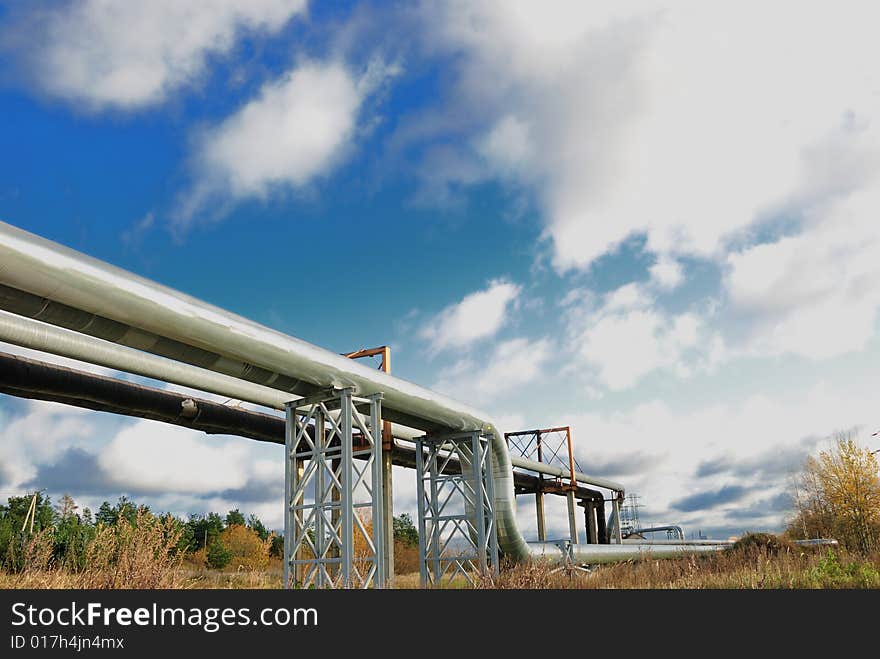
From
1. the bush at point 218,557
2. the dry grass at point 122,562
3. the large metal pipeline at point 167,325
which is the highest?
the large metal pipeline at point 167,325

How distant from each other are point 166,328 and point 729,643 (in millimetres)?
8551

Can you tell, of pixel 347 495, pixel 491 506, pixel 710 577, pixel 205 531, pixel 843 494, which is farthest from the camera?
pixel 205 531

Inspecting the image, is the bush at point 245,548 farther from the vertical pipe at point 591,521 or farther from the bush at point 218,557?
the vertical pipe at point 591,521

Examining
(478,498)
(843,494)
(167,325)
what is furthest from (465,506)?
(843,494)

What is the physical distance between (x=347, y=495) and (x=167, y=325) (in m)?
4.95

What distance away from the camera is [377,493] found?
13.6 meters

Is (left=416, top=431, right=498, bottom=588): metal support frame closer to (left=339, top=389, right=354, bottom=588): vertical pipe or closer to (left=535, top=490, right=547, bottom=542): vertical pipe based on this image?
(left=339, top=389, right=354, bottom=588): vertical pipe

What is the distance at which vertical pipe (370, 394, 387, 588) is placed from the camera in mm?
13117

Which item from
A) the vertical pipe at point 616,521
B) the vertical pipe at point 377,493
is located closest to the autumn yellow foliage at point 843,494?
the vertical pipe at point 616,521

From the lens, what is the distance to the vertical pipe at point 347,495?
41.1 ft

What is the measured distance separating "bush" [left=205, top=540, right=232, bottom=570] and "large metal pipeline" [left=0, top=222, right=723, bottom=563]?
1084 inches

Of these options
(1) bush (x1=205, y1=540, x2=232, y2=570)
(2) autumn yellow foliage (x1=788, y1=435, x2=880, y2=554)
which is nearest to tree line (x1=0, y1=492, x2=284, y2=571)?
(1) bush (x1=205, y1=540, x2=232, y2=570)

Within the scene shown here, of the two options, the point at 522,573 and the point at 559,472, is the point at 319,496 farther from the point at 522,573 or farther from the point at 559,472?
the point at 559,472

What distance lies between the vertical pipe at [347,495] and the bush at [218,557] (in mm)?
29503
